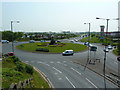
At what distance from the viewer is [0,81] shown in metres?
12.3

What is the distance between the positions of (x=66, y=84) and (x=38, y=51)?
73.8 ft

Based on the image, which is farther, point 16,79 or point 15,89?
point 16,79

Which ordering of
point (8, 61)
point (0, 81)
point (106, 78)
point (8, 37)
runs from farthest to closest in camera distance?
1. point (8, 37)
2. point (8, 61)
3. point (106, 78)
4. point (0, 81)

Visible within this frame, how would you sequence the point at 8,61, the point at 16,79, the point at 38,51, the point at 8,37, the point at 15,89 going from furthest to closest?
1. the point at 8,37
2. the point at 38,51
3. the point at 8,61
4. the point at 16,79
5. the point at 15,89

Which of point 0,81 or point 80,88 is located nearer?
point 0,81

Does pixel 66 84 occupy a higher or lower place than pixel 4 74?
lower

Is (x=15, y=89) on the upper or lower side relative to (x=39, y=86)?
upper

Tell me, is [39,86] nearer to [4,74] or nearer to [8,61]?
[4,74]

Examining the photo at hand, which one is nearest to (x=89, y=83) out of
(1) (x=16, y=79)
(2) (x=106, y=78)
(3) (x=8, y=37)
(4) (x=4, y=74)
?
(2) (x=106, y=78)

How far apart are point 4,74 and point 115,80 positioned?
12180 millimetres

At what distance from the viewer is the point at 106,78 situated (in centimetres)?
1755

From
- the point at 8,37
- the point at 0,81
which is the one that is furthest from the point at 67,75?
the point at 8,37

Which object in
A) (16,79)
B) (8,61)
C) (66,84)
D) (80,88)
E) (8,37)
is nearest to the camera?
(16,79)

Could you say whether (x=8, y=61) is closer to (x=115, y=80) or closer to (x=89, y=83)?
(x=89, y=83)
